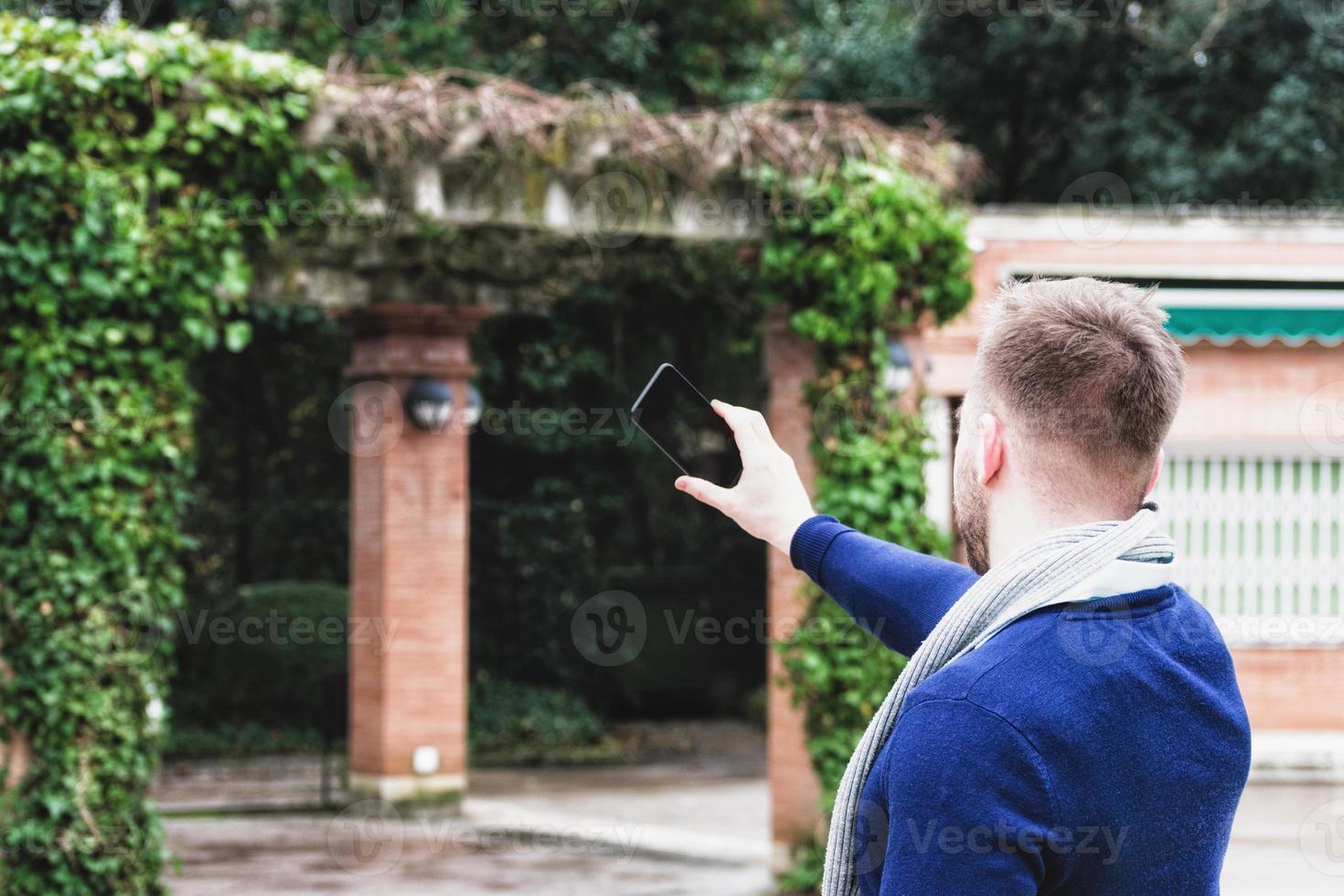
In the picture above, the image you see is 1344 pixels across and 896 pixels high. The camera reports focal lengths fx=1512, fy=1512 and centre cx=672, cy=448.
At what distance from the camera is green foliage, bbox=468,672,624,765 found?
577 inches

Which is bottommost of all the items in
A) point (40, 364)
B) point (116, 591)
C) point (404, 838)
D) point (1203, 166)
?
point (404, 838)

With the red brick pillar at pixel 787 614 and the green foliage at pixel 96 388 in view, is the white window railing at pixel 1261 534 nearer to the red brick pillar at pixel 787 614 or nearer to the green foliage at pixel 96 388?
the red brick pillar at pixel 787 614

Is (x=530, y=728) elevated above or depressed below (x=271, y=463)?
below

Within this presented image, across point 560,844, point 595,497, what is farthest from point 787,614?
point 595,497

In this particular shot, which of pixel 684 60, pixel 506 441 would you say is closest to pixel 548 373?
pixel 506 441

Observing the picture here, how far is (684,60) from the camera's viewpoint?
1532cm

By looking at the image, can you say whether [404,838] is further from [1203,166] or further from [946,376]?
[1203,166]

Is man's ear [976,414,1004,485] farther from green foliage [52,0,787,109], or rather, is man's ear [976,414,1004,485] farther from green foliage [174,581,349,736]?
green foliage [174,581,349,736]

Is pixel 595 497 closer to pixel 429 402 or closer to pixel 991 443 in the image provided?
pixel 429 402

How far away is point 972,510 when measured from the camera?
1925mm

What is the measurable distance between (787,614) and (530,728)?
7.50 meters

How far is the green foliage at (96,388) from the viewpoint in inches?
247

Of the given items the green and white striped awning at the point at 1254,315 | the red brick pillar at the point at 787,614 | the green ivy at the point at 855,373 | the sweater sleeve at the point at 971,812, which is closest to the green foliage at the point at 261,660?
the red brick pillar at the point at 787,614

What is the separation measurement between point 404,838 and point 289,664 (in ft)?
17.0
